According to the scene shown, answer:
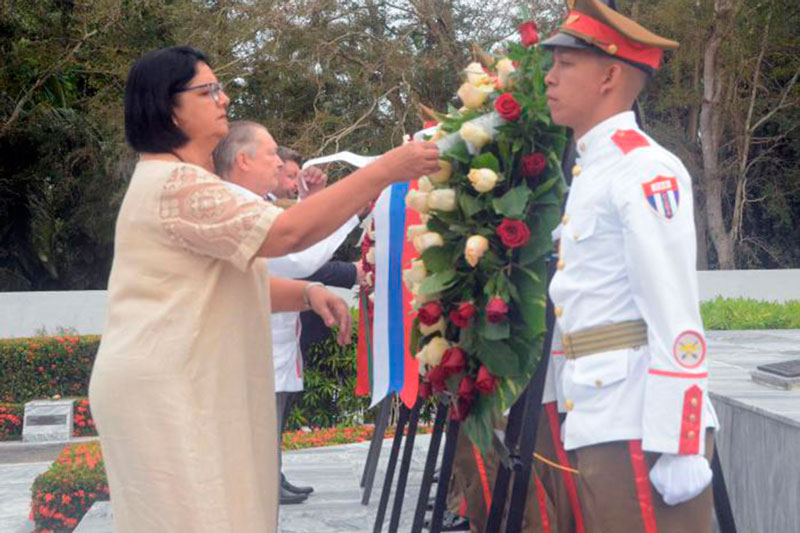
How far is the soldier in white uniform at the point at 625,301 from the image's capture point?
2418 mm

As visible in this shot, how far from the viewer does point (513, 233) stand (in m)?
2.96

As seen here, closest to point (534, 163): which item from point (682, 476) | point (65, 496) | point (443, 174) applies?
point (443, 174)

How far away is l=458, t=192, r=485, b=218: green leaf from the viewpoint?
A: 312 cm

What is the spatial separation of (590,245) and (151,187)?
1.12 meters

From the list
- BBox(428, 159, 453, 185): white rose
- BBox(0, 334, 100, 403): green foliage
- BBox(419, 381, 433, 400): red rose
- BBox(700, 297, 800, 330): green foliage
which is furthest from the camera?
BBox(0, 334, 100, 403): green foliage

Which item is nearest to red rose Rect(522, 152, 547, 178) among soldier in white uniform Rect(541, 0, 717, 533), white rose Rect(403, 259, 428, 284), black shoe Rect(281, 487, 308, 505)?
soldier in white uniform Rect(541, 0, 717, 533)

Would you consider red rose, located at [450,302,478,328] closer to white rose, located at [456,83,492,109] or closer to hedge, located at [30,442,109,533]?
white rose, located at [456,83,492,109]

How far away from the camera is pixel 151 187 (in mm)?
2779

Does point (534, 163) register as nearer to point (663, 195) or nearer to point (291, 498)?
point (663, 195)

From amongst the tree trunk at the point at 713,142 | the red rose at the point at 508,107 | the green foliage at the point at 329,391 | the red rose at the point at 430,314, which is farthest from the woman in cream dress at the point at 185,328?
the tree trunk at the point at 713,142

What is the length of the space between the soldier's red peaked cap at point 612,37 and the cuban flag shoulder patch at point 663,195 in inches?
12.4

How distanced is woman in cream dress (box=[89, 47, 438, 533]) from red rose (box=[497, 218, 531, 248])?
0.28 m

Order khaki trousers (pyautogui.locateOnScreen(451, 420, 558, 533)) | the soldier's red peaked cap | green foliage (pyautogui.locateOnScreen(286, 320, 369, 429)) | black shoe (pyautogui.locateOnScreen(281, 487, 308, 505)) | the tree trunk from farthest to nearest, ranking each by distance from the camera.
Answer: the tree trunk < green foliage (pyautogui.locateOnScreen(286, 320, 369, 429)) < black shoe (pyautogui.locateOnScreen(281, 487, 308, 505)) < khaki trousers (pyautogui.locateOnScreen(451, 420, 558, 533)) < the soldier's red peaked cap

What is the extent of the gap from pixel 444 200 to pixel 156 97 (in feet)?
2.89
